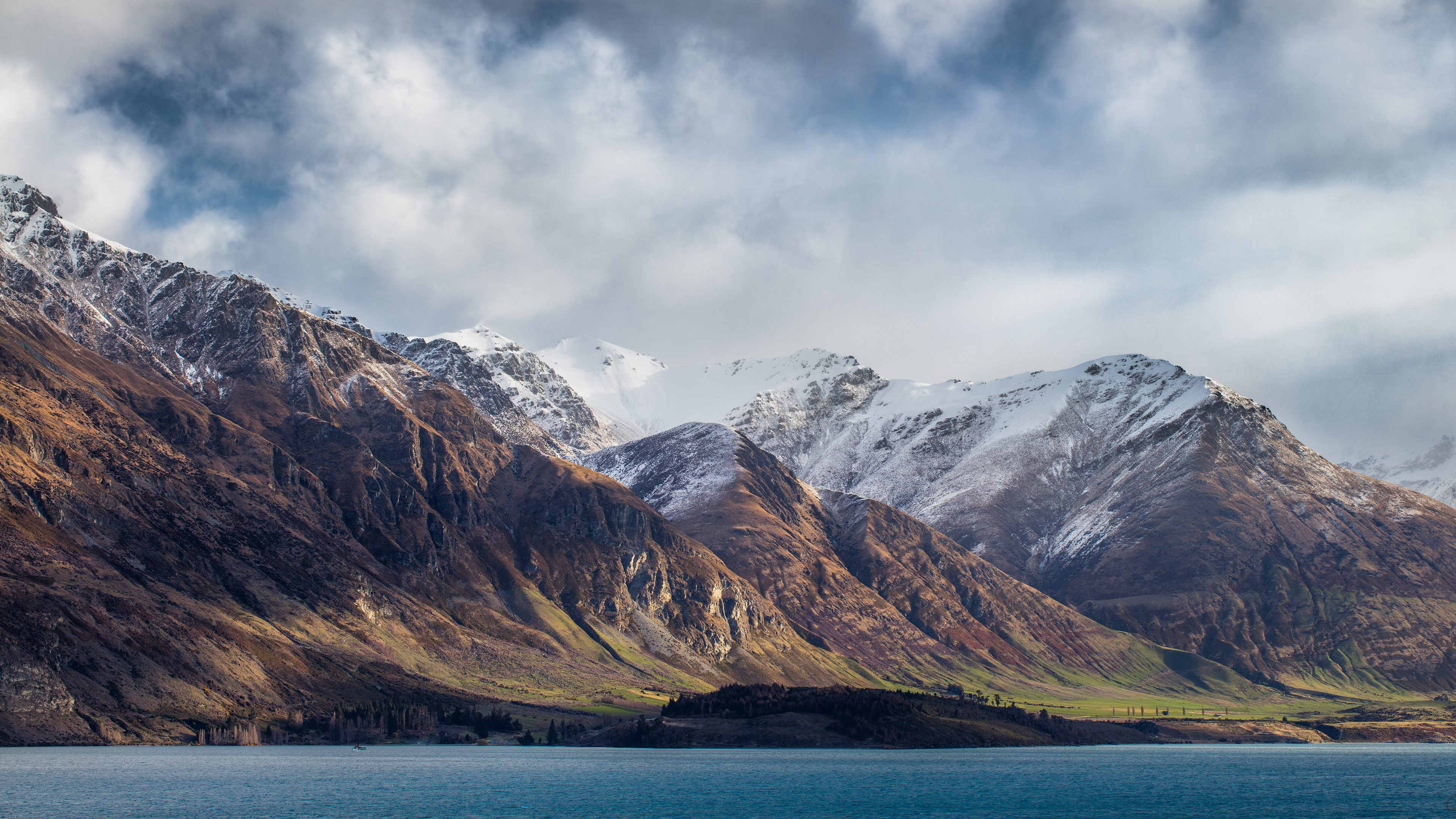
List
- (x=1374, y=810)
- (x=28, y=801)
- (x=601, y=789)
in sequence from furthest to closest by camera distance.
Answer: (x=601, y=789) < (x=1374, y=810) < (x=28, y=801)

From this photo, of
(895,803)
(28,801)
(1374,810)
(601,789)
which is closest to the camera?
(28,801)

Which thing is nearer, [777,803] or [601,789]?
[777,803]

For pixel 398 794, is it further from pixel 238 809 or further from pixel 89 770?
pixel 89 770

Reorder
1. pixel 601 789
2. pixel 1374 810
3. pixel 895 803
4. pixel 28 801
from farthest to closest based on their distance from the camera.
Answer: pixel 601 789 → pixel 895 803 → pixel 1374 810 → pixel 28 801

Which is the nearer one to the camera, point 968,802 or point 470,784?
point 968,802

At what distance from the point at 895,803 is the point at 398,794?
2759 inches

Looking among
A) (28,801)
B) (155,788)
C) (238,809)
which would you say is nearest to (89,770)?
(155,788)

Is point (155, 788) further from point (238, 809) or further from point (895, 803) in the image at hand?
point (895, 803)

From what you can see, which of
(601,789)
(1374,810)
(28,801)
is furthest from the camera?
(601,789)

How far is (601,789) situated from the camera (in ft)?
602

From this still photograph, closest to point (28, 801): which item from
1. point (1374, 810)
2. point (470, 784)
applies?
point (470, 784)

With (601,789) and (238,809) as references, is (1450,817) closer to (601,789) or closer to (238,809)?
(601,789)

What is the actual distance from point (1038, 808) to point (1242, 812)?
2643cm

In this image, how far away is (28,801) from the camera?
485 feet
